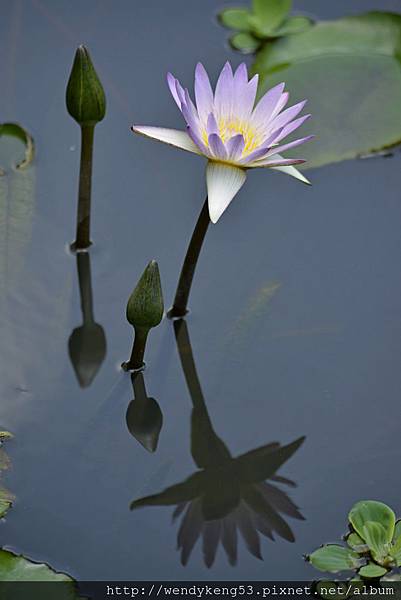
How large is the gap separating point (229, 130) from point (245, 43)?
3.08ft

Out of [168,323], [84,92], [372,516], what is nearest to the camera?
[372,516]

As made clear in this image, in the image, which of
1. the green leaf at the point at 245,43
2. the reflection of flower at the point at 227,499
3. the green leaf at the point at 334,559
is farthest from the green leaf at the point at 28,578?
the green leaf at the point at 245,43

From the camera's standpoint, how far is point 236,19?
8.80ft

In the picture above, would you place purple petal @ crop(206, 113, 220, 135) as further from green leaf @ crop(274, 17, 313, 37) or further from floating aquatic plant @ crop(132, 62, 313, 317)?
green leaf @ crop(274, 17, 313, 37)

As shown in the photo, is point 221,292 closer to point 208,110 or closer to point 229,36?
point 208,110

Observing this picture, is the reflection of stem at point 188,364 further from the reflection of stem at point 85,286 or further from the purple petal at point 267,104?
the purple petal at point 267,104

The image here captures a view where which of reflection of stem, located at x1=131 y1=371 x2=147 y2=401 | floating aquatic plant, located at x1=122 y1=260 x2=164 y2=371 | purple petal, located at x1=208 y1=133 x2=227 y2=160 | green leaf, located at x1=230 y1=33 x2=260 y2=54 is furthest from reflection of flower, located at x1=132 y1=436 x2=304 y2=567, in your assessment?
green leaf, located at x1=230 y1=33 x2=260 y2=54

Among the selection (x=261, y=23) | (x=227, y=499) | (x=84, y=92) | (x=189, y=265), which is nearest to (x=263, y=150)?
(x=189, y=265)

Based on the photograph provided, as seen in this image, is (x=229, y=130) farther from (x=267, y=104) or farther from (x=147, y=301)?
(x=147, y=301)

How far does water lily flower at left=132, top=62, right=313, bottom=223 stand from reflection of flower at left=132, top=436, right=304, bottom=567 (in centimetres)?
49

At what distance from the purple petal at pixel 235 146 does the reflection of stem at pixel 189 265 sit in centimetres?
13

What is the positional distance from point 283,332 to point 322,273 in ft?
0.70

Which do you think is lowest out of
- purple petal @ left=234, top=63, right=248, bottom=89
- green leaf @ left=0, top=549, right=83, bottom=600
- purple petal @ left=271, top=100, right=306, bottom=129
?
green leaf @ left=0, top=549, right=83, bottom=600

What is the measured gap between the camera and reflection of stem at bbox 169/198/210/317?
5.81 ft
